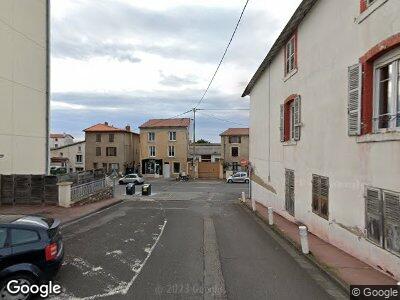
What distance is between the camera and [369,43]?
9.76 m

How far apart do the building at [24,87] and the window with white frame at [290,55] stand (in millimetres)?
13476

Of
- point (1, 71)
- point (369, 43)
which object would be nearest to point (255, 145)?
point (1, 71)

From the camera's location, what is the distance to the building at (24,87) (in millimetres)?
21656

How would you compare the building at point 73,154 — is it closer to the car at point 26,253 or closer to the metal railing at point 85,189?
the metal railing at point 85,189

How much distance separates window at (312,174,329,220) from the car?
311 inches

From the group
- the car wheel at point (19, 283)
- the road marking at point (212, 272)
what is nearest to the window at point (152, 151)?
the road marking at point (212, 272)

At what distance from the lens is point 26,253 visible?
7.73 m

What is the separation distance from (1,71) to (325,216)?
54.4 feet

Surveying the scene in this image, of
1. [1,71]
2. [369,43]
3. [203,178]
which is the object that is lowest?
[203,178]

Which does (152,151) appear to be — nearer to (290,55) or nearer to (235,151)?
(235,151)

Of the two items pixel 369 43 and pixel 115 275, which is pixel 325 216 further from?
pixel 115 275

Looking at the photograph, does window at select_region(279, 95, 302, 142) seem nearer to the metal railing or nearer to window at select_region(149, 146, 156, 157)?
the metal railing

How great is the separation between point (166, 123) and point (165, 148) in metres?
4.29

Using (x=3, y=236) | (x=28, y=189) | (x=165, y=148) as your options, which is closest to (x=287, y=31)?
(x=3, y=236)
